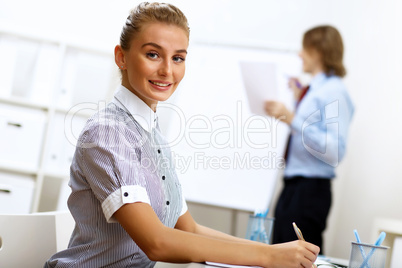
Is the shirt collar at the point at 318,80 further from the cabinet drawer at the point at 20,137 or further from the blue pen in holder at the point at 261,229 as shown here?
the cabinet drawer at the point at 20,137

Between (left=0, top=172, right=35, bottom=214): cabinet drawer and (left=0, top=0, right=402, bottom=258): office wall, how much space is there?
0.90 meters

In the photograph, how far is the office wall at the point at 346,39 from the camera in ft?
10.1

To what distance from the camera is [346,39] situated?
3.37 metres

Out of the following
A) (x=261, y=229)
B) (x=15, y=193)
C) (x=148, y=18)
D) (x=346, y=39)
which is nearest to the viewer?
(x=148, y=18)

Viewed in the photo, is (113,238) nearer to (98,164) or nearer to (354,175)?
(98,164)

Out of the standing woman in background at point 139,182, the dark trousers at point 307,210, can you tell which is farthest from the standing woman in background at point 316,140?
the standing woman in background at point 139,182

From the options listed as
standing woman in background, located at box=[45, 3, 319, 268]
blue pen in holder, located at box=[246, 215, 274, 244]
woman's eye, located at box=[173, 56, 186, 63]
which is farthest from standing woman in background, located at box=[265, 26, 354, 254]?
woman's eye, located at box=[173, 56, 186, 63]

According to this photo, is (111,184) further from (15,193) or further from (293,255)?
(15,193)

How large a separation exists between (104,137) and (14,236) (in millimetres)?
294

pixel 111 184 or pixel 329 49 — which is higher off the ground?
pixel 329 49

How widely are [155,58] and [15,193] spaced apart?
2103mm

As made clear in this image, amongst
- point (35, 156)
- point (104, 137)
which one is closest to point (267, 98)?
point (35, 156)

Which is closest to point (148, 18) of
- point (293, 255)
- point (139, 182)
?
point (139, 182)

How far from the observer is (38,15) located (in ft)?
11.4
